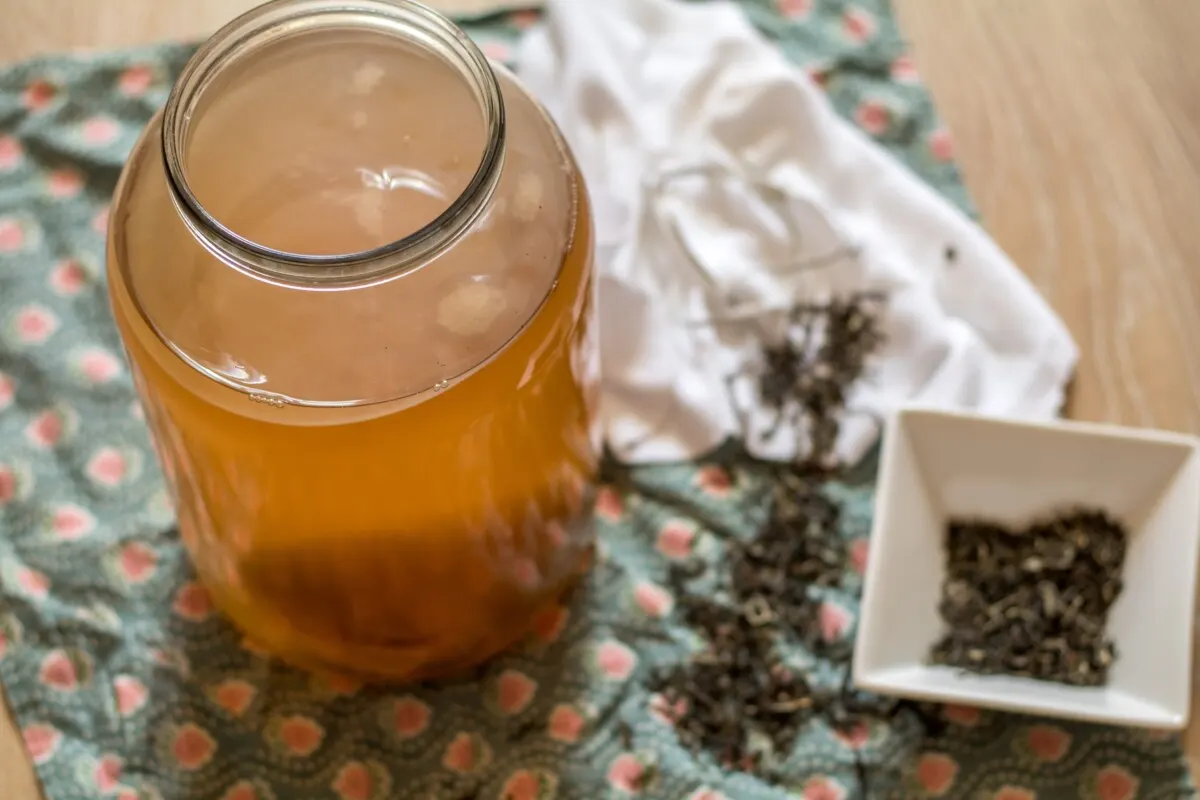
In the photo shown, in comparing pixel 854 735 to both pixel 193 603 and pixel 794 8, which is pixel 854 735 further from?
pixel 794 8

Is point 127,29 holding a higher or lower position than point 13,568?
higher

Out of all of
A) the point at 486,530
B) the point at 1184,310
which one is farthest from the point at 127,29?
the point at 1184,310

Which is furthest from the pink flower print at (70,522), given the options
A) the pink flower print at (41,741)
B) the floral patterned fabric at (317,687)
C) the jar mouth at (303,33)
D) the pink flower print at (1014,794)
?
the pink flower print at (1014,794)

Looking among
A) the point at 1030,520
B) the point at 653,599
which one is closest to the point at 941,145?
the point at 1030,520

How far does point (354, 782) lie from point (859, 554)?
12.7 inches

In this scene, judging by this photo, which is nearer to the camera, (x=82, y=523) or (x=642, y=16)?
(x=82, y=523)

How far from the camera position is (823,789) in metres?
0.68

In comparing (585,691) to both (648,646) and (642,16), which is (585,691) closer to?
(648,646)

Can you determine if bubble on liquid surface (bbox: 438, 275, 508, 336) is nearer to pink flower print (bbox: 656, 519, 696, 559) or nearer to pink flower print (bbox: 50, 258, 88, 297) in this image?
pink flower print (bbox: 656, 519, 696, 559)

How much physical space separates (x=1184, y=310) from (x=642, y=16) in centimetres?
42

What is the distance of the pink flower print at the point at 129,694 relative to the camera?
27.2 inches

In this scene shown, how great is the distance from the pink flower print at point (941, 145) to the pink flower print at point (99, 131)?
564mm

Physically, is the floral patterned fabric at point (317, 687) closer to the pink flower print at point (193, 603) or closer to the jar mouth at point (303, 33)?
the pink flower print at point (193, 603)

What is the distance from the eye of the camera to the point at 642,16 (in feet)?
2.91
